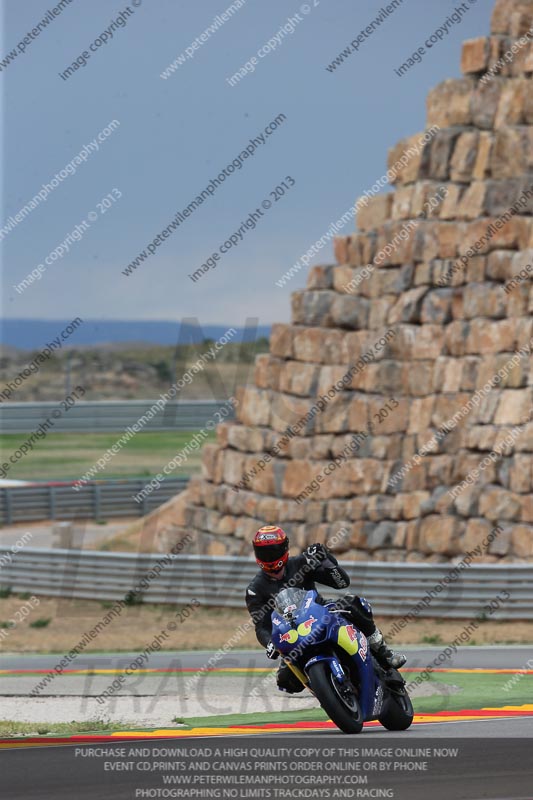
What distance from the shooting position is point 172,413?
58.7 metres

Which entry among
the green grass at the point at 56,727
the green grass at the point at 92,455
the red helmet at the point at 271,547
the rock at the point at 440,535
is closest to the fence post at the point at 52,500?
the green grass at the point at 92,455

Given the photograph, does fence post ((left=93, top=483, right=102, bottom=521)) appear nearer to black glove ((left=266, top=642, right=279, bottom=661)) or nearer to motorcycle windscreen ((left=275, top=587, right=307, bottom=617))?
black glove ((left=266, top=642, right=279, bottom=661))

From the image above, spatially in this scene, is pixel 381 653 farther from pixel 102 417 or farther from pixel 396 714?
pixel 102 417

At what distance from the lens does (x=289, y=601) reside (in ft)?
32.5

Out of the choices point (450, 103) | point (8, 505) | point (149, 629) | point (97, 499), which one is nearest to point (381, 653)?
point (149, 629)

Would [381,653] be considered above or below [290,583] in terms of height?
below

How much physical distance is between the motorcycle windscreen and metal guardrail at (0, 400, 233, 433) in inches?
1713

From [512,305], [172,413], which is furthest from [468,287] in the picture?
[172,413]

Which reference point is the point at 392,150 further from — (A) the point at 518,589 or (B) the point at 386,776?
(B) the point at 386,776

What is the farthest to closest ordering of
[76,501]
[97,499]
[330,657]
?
1. [97,499]
2. [76,501]
3. [330,657]

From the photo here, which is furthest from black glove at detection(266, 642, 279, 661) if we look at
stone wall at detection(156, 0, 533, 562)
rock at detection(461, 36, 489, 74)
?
rock at detection(461, 36, 489, 74)

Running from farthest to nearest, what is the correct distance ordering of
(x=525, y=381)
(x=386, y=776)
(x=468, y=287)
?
(x=468, y=287) → (x=525, y=381) → (x=386, y=776)

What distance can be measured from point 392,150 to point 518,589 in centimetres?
1230

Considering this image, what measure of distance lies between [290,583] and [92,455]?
151ft
